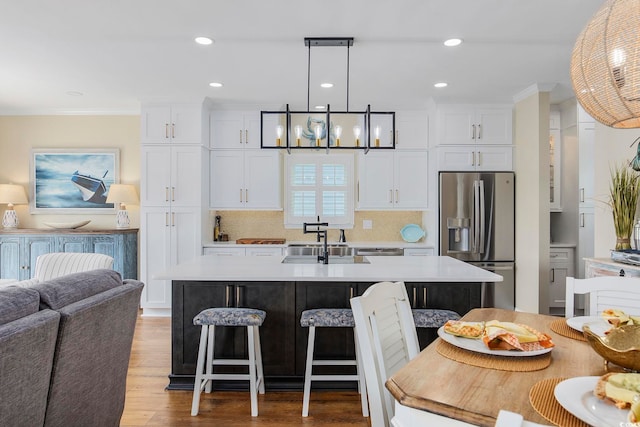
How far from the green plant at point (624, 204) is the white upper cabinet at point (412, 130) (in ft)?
7.68

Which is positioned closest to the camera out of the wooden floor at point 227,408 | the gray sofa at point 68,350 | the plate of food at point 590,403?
the plate of food at point 590,403

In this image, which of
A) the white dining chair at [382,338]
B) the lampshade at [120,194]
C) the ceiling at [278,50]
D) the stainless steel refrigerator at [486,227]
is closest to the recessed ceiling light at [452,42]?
the ceiling at [278,50]

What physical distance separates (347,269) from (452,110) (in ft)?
9.74

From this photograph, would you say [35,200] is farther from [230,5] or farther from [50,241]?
[230,5]

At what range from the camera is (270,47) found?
3.42 meters

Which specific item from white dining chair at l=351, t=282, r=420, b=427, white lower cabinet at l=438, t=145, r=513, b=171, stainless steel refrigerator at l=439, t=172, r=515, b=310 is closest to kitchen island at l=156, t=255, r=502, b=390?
white dining chair at l=351, t=282, r=420, b=427

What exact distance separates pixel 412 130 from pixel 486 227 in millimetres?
1499

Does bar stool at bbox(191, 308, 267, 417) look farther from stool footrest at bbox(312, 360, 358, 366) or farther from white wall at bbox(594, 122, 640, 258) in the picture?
white wall at bbox(594, 122, 640, 258)

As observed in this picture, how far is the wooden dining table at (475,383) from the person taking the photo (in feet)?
3.31

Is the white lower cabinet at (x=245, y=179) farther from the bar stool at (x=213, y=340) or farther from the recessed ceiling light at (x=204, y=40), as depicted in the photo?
the bar stool at (x=213, y=340)

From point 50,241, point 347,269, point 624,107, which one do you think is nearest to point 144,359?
point 347,269

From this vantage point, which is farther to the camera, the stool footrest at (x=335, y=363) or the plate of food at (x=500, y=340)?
the stool footrest at (x=335, y=363)

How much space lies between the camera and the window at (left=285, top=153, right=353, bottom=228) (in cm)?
568

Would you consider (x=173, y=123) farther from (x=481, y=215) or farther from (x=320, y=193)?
(x=481, y=215)
